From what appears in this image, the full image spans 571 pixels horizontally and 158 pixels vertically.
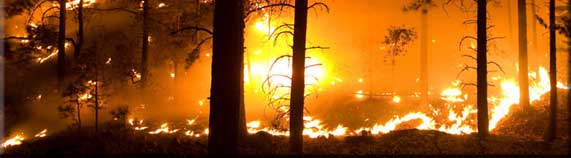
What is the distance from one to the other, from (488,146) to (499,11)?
39.6 m

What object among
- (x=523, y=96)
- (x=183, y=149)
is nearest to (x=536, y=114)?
(x=523, y=96)

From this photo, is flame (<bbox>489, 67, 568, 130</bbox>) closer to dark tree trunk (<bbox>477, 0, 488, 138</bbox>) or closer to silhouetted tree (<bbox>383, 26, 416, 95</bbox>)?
silhouetted tree (<bbox>383, 26, 416, 95</bbox>)

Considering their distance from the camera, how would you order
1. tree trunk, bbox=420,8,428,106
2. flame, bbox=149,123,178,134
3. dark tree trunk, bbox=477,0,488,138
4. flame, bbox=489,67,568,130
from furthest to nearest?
tree trunk, bbox=420,8,428,106 → flame, bbox=489,67,568,130 → flame, bbox=149,123,178,134 → dark tree trunk, bbox=477,0,488,138

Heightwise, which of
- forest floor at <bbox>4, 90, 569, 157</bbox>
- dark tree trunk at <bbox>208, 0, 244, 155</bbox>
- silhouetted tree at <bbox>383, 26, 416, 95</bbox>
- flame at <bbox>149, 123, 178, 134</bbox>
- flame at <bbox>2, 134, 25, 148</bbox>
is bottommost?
flame at <bbox>2, 134, 25, 148</bbox>

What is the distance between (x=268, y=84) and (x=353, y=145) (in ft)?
17.7

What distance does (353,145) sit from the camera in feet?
51.7

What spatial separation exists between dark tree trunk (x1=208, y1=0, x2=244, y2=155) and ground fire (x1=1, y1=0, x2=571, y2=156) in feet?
0.07

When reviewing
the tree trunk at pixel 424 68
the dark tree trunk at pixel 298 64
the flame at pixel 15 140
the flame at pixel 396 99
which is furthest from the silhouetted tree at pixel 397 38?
the flame at pixel 15 140

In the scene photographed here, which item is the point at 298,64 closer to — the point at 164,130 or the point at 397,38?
the point at 397,38

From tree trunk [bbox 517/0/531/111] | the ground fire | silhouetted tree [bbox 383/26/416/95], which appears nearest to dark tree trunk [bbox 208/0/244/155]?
the ground fire

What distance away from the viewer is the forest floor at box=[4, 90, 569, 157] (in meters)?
12.1

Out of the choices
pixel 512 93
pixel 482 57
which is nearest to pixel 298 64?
pixel 482 57

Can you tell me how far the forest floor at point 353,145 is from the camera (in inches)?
→ 476

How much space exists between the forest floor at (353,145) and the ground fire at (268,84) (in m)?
0.08
